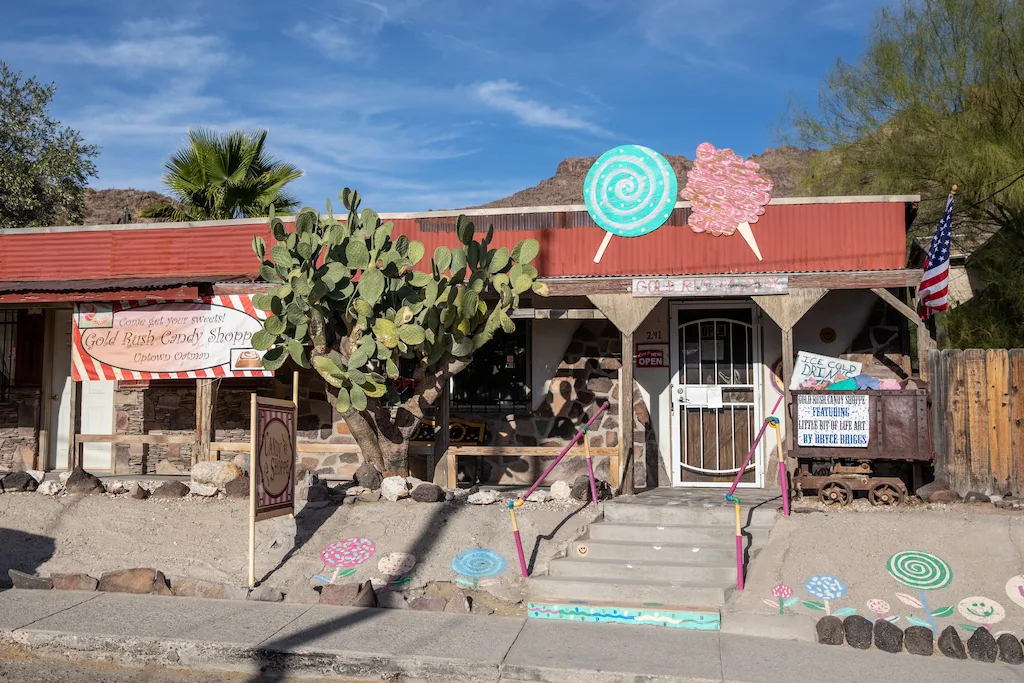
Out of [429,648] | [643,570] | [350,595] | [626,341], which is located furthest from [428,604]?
[626,341]

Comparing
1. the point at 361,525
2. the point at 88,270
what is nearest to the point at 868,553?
the point at 361,525

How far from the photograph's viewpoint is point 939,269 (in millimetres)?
9992

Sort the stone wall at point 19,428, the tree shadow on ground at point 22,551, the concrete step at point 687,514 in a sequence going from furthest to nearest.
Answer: the stone wall at point 19,428, the concrete step at point 687,514, the tree shadow on ground at point 22,551

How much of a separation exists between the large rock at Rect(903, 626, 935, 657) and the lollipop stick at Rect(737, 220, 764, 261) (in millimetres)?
5581

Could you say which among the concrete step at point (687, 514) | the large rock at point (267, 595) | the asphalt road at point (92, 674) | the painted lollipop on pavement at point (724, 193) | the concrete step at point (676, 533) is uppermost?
the painted lollipop on pavement at point (724, 193)

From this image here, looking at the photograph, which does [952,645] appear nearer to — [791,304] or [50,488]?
[791,304]

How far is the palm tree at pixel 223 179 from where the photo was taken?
14.9 meters

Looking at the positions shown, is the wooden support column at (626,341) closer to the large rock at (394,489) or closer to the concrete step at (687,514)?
the concrete step at (687,514)

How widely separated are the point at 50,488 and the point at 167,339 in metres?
2.32

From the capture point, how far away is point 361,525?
30.4 feet

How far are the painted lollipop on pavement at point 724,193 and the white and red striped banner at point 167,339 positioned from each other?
5.73 metres

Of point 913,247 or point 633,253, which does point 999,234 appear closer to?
point 913,247

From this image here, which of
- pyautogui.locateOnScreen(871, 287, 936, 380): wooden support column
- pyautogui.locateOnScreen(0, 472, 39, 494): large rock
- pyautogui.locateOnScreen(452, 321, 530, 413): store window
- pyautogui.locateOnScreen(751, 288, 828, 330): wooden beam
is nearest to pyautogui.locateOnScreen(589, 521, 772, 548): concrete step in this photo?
pyautogui.locateOnScreen(751, 288, 828, 330): wooden beam

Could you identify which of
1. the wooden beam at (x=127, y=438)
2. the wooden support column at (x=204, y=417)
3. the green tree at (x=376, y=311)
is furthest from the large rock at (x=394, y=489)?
the wooden beam at (x=127, y=438)
